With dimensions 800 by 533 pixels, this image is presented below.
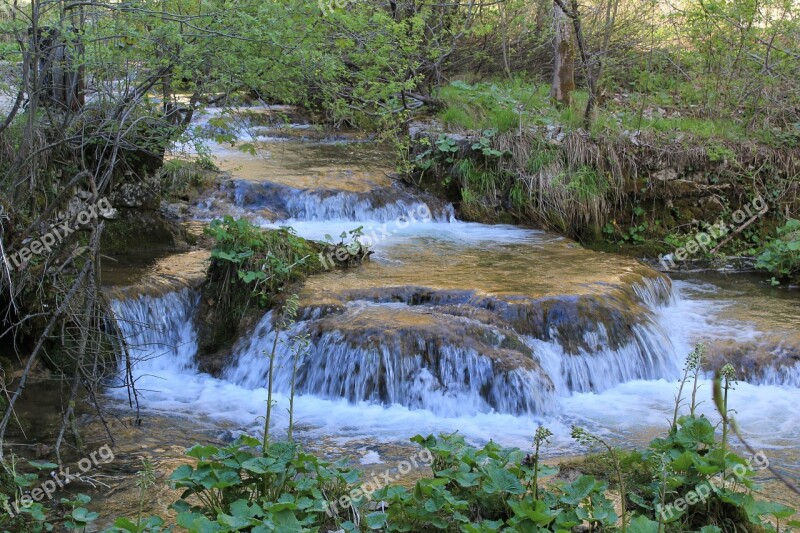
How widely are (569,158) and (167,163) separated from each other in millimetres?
5425

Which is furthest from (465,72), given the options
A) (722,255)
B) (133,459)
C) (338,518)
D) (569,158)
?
(338,518)

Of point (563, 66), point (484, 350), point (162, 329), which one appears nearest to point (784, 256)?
point (563, 66)

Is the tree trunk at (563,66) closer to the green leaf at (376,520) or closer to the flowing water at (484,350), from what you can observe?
the flowing water at (484,350)

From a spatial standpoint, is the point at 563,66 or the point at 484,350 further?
the point at 563,66

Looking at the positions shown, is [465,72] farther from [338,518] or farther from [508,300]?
[338,518]

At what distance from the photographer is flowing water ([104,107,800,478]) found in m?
6.06

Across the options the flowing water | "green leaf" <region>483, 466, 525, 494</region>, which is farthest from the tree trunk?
"green leaf" <region>483, 466, 525, 494</region>

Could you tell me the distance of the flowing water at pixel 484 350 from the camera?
A: 6062 mm

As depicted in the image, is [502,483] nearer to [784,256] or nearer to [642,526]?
[642,526]

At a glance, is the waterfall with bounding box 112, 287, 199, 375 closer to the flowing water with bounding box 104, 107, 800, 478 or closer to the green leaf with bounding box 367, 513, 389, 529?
the flowing water with bounding box 104, 107, 800, 478

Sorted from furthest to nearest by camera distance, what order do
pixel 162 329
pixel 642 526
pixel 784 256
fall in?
pixel 784 256 → pixel 162 329 → pixel 642 526

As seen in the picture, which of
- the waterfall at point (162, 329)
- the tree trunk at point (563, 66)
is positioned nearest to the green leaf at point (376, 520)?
the waterfall at point (162, 329)

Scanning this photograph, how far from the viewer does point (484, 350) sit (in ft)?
21.3

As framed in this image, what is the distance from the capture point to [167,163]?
9398 millimetres
